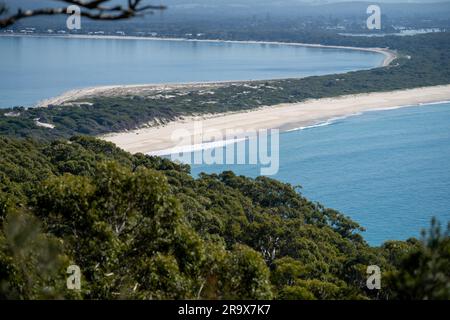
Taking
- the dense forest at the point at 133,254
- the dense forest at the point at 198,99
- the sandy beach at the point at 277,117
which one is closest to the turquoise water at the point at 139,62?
the dense forest at the point at 198,99

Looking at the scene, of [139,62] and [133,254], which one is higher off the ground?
[133,254]

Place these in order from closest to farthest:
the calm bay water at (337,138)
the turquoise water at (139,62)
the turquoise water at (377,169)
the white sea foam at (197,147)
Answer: the turquoise water at (377,169) → the calm bay water at (337,138) → the white sea foam at (197,147) → the turquoise water at (139,62)

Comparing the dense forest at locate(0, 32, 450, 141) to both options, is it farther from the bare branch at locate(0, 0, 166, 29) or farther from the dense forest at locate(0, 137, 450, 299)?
the bare branch at locate(0, 0, 166, 29)

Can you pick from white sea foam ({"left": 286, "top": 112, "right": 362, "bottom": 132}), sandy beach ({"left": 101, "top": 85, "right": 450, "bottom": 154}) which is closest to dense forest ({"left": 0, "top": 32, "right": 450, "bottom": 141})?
sandy beach ({"left": 101, "top": 85, "right": 450, "bottom": 154})

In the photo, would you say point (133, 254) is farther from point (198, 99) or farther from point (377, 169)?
point (198, 99)

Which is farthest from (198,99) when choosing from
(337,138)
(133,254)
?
(133,254)

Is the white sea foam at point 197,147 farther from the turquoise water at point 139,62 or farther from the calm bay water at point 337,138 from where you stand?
the turquoise water at point 139,62

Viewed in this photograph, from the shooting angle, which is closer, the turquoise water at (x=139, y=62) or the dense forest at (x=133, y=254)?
the dense forest at (x=133, y=254)

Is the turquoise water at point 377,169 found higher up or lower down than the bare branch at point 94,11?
lower down
